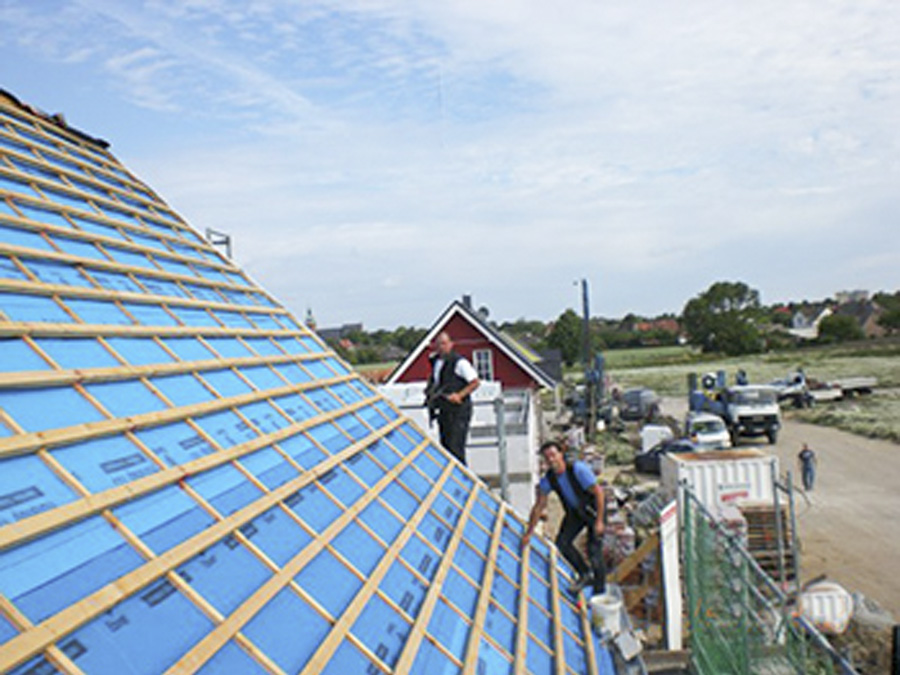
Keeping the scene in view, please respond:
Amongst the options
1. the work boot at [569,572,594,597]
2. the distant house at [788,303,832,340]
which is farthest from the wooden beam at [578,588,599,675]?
the distant house at [788,303,832,340]

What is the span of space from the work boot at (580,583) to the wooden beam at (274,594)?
2.16 m

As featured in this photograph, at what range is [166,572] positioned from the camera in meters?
3.23

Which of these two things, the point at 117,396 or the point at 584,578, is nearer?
the point at 117,396

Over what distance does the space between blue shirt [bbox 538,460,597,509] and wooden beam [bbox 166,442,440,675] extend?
7.08 feet

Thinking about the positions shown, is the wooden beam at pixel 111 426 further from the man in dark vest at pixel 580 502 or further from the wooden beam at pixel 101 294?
the man in dark vest at pixel 580 502

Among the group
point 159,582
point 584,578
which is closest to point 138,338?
point 159,582

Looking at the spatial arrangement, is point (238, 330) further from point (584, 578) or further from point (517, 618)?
point (584, 578)

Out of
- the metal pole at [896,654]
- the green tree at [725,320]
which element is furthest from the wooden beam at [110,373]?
the green tree at [725,320]

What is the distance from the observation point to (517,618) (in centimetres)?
548

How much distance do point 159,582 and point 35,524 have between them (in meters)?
0.56

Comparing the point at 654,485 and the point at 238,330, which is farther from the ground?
the point at 238,330

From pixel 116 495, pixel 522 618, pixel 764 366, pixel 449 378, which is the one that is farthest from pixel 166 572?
pixel 764 366

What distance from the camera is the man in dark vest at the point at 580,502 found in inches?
283

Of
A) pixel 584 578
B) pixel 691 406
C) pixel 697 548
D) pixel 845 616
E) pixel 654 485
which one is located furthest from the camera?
pixel 691 406
